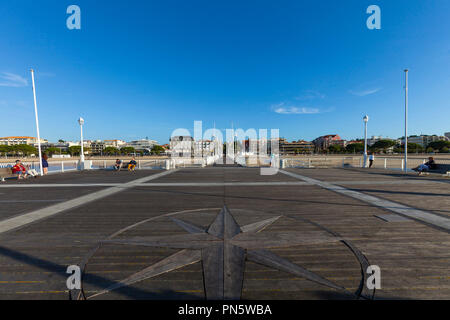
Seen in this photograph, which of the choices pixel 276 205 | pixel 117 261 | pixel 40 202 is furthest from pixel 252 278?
pixel 40 202

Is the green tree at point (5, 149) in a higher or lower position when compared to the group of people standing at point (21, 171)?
higher

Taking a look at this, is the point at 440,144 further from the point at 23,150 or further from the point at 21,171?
the point at 23,150

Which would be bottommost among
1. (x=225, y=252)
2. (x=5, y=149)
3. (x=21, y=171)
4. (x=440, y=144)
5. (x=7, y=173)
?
(x=225, y=252)

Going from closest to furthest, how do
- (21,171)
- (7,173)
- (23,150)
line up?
(21,171) → (7,173) → (23,150)

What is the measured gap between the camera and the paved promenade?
101 inches

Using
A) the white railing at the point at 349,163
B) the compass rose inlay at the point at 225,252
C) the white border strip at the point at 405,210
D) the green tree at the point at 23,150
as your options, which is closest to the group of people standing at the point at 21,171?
the compass rose inlay at the point at 225,252

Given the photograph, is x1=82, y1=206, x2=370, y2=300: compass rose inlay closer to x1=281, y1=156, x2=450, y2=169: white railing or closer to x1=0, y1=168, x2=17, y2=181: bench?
x1=281, y1=156, x2=450, y2=169: white railing

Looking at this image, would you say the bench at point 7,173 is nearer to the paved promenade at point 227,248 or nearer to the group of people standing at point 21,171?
the group of people standing at point 21,171

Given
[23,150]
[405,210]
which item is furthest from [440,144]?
[23,150]

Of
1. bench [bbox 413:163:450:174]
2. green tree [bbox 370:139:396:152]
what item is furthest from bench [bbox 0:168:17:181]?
green tree [bbox 370:139:396:152]

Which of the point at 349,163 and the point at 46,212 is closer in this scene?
the point at 46,212

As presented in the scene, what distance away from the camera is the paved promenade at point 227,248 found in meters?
2.56

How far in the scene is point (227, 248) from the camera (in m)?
3.52
